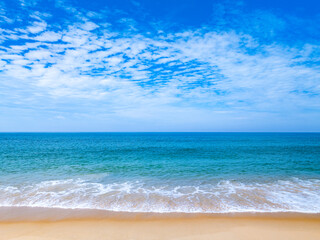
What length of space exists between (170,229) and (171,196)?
13.3 ft

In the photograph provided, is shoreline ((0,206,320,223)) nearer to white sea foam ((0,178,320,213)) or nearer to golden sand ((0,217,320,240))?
golden sand ((0,217,320,240))

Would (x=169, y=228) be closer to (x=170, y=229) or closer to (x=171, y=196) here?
(x=170, y=229)

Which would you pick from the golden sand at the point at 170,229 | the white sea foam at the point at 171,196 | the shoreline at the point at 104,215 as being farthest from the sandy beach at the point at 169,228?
the white sea foam at the point at 171,196

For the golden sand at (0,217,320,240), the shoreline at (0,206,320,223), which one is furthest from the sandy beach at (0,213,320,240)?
the shoreline at (0,206,320,223)

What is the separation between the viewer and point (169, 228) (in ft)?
27.2

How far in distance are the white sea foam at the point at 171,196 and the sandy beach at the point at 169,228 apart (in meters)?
1.07

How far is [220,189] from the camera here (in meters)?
13.6

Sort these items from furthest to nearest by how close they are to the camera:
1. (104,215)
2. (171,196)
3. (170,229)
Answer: (171,196) < (104,215) < (170,229)

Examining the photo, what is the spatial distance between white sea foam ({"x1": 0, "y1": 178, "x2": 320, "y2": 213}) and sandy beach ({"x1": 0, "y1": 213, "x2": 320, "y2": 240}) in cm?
107

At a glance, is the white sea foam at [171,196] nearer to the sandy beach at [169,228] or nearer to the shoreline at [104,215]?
the shoreline at [104,215]

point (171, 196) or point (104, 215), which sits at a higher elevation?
point (171, 196)

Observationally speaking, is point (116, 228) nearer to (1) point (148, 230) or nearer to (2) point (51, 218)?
(1) point (148, 230)

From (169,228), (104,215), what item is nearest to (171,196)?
(169,228)

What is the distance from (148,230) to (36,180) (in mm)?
13439
